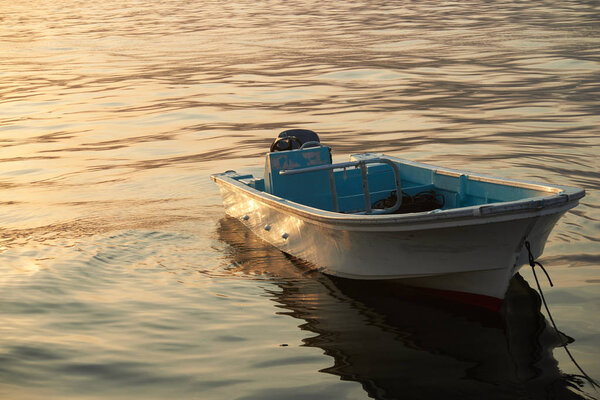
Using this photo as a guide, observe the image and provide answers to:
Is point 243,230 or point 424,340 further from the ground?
point 243,230

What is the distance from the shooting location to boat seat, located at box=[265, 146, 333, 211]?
984 cm

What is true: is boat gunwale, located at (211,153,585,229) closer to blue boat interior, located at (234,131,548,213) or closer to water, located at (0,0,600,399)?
blue boat interior, located at (234,131,548,213)

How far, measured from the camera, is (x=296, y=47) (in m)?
34.8

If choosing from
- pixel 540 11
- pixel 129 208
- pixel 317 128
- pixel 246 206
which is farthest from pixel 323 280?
pixel 540 11

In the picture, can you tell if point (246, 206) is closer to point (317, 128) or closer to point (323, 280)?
point (323, 280)

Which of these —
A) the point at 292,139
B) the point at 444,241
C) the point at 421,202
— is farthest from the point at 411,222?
the point at 292,139

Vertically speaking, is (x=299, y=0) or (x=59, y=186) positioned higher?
(x=299, y=0)

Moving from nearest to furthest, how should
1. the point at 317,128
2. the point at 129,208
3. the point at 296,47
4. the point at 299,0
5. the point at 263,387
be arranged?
1. the point at 263,387
2. the point at 129,208
3. the point at 317,128
4. the point at 296,47
5. the point at 299,0

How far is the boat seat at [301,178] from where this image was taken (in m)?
9.84

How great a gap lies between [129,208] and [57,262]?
114 inches

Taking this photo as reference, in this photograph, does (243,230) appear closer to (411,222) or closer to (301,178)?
(301,178)

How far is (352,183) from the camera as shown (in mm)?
10586

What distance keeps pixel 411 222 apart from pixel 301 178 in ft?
9.87

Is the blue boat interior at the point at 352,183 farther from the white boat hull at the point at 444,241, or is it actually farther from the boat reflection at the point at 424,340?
the boat reflection at the point at 424,340
